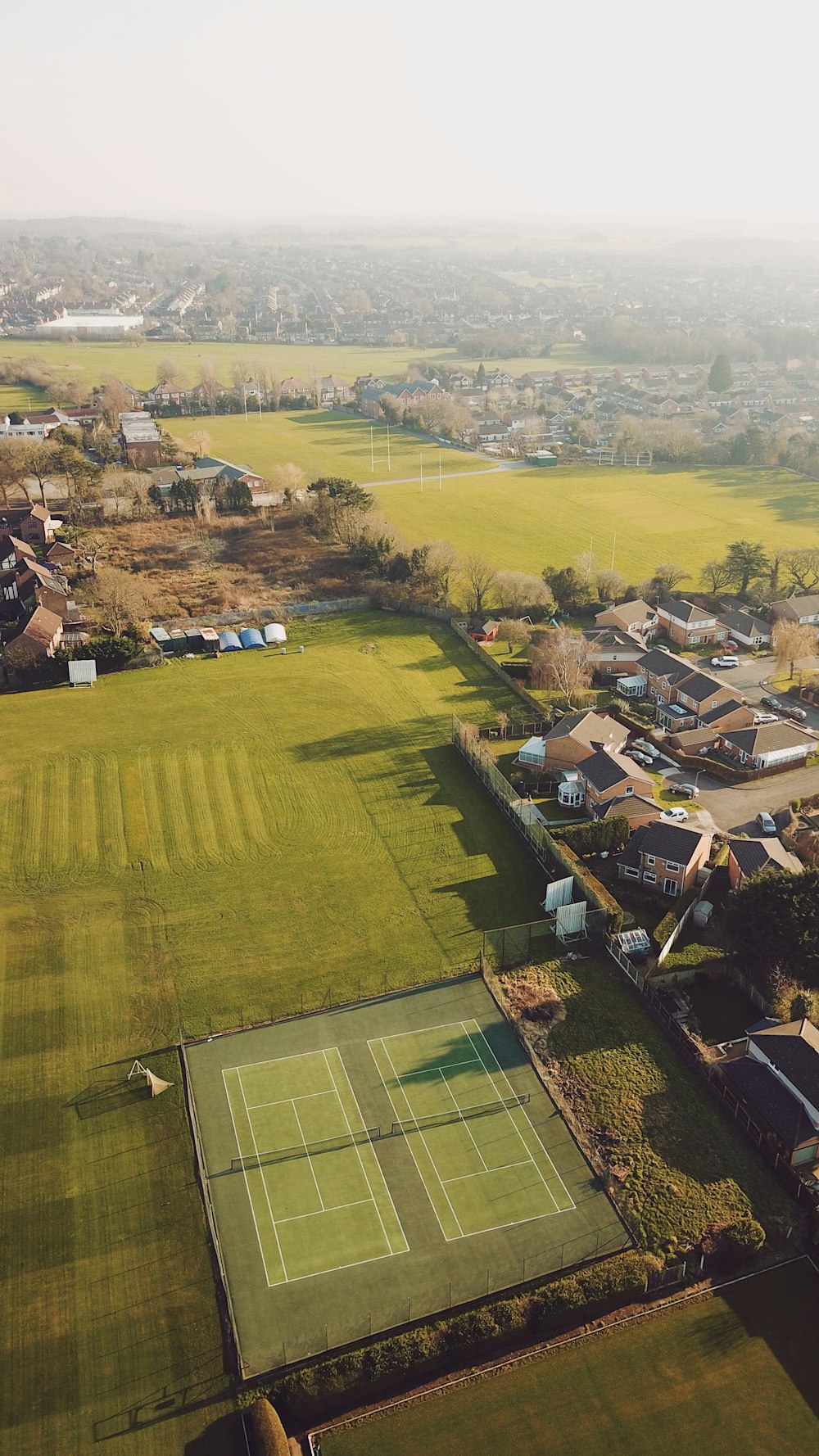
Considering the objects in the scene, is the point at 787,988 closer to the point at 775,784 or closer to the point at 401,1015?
the point at 401,1015

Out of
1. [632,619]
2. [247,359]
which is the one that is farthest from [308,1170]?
[247,359]

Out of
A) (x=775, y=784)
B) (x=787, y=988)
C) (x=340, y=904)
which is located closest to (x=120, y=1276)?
(x=340, y=904)

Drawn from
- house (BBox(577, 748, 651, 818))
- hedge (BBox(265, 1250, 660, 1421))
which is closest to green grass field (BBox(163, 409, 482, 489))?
house (BBox(577, 748, 651, 818))

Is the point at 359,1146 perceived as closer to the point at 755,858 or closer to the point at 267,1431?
the point at 267,1431

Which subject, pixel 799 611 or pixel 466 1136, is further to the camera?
pixel 799 611

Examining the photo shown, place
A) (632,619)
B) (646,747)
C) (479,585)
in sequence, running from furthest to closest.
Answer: (479,585), (632,619), (646,747)

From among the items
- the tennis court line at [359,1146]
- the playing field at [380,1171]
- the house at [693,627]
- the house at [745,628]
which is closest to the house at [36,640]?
the playing field at [380,1171]
